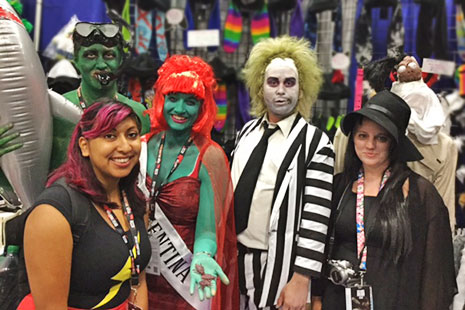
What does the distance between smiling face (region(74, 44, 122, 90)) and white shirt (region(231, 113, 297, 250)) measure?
71cm

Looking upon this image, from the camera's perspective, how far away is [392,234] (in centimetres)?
206

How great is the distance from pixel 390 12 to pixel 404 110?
6.26 ft

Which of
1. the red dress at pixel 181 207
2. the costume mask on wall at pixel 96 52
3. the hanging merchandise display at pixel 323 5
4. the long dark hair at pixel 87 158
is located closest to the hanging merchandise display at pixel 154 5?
the hanging merchandise display at pixel 323 5

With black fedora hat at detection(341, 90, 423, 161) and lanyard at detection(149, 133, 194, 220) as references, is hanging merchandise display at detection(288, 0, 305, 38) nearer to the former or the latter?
black fedora hat at detection(341, 90, 423, 161)

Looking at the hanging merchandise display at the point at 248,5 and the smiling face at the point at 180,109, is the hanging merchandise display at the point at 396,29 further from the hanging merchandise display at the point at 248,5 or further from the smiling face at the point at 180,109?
the smiling face at the point at 180,109

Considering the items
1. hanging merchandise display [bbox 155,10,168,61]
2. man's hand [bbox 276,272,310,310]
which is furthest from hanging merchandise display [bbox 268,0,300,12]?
man's hand [bbox 276,272,310,310]

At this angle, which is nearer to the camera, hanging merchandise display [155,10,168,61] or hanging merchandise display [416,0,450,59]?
hanging merchandise display [416,0,450,59]

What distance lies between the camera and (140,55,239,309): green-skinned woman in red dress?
2068 mm

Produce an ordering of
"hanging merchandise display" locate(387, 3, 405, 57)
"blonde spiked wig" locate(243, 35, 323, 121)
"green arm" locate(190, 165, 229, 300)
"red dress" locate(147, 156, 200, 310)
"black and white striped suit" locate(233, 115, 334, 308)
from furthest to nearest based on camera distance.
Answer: "hanging merchandise display" locate(387, 3, 405, 57), "blonde spiked wig" locate(243, 35, 323, 121), "black and white striped suit" locate(233, 115, 334, 308), "red dress" locate(147, 156, 200, 310), "green arm" locate(190, 165, 229, 300)

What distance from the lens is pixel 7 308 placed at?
1.98 metres

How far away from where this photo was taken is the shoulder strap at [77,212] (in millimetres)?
1528

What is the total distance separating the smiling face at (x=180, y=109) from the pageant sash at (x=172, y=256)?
34 cm

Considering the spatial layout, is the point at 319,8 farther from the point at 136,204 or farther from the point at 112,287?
the point at 112,287

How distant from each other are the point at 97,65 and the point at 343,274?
138 centimetres
